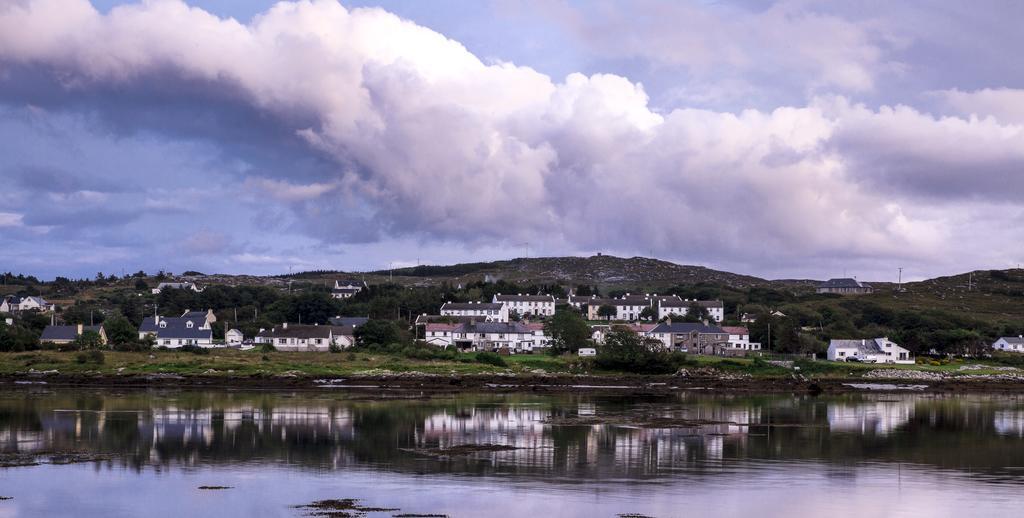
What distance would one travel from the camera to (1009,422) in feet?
155

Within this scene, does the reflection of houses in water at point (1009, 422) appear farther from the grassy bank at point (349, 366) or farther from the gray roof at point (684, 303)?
the gray roof at point (684, 303)

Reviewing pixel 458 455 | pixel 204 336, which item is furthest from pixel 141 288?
pixel 458 455

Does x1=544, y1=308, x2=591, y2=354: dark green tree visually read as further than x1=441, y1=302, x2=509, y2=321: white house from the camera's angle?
No

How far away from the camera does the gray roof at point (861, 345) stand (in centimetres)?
8422

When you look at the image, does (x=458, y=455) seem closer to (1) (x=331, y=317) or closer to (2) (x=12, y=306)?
(1) (x=331, y=317)

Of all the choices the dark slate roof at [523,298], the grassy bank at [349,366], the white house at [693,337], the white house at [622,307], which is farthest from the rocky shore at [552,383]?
the dark slate roof at [523,298]

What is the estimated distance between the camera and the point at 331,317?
98.1 m

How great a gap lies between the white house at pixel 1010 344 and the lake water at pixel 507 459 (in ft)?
149

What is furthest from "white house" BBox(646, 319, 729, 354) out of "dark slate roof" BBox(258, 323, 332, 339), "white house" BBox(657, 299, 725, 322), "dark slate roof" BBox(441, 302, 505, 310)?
"dark slate roof" BBox(258, 323, 332, 339)

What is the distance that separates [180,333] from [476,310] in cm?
3334

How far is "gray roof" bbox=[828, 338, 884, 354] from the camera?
276ft

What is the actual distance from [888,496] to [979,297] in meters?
145

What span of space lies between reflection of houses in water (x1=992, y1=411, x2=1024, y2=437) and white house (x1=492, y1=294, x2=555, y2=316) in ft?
232

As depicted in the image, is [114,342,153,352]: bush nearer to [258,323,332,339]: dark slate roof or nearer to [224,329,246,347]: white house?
[224,329,246,347]: white house
